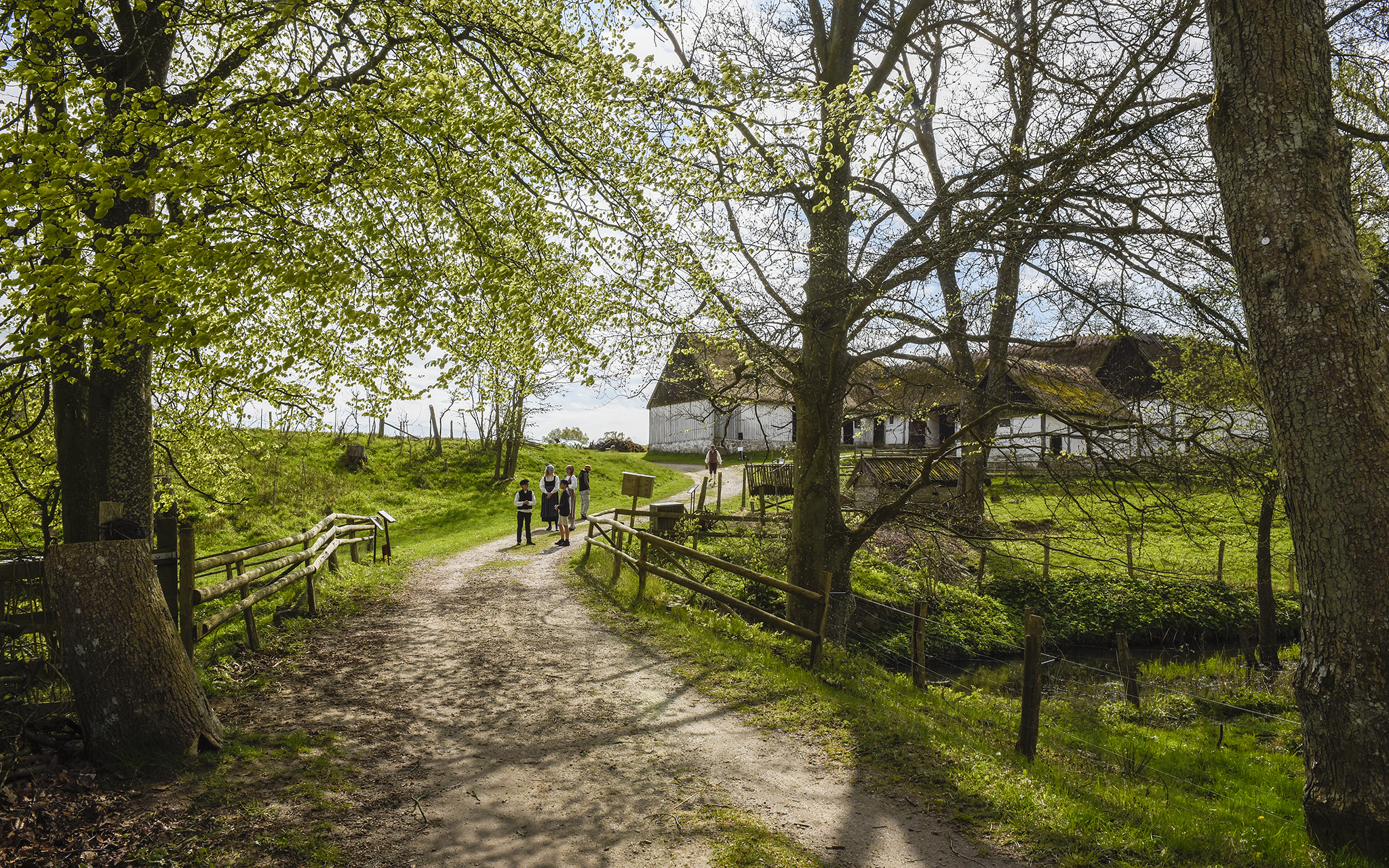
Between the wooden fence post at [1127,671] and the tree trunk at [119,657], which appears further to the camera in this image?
the wooden fence post at [1127,671]

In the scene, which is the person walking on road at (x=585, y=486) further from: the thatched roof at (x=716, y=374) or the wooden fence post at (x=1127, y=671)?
the wooden fence post at (x=1127, y=671)

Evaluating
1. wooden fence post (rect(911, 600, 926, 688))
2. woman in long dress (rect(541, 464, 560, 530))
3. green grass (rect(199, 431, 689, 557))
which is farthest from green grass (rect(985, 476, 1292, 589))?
green grass (rect(199, 431, 689, 557))

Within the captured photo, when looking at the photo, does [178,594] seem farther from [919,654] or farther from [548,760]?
[919,654]

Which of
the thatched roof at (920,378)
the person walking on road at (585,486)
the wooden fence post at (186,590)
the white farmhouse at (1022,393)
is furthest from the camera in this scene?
the person walking on road at (585,486)

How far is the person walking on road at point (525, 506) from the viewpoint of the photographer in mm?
17734

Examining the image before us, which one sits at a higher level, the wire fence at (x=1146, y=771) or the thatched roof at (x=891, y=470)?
the thatched roof at (x=891, y=470)

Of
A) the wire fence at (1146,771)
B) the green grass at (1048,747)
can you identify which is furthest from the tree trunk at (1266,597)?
the wire fence at (1146,771)

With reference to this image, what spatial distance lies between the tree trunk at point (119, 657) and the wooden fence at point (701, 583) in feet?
17.5

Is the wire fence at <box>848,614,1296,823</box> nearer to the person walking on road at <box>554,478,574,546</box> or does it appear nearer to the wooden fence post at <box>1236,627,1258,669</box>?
the wooden fence post at <box>1236,627,1258,669</box>

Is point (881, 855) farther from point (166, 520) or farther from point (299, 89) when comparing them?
point (299, 89)

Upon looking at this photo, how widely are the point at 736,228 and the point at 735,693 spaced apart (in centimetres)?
621

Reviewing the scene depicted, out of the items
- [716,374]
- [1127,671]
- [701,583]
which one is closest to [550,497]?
[701,583]

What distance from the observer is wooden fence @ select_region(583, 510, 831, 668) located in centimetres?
845

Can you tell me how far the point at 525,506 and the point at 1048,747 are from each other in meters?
13.3
